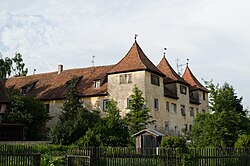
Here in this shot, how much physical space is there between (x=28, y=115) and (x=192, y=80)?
28.5 meters

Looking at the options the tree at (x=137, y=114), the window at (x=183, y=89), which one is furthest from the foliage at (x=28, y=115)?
the window at (x=183, y=89)

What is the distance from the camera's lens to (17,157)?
1995 cm

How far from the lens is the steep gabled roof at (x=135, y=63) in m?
47.8

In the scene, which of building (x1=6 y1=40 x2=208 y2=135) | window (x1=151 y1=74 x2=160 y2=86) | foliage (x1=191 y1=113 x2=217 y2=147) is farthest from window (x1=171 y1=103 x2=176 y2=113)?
foliage (x1=191 y1=113 x2=217 y2=147)

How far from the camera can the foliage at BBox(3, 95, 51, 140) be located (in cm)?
4450

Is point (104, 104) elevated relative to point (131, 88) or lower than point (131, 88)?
lower

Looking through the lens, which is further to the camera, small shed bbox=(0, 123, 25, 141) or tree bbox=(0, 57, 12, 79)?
tree bbox=(0, 57, 12, 79)

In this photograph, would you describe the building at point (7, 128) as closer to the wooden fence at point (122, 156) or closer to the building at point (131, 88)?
the building at point (131, 88)

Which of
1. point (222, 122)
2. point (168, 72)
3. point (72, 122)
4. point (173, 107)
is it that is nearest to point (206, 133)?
point (222, 122)

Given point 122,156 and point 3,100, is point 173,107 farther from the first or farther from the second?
point 122,156

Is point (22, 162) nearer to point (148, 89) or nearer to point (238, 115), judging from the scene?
point (238, 115)

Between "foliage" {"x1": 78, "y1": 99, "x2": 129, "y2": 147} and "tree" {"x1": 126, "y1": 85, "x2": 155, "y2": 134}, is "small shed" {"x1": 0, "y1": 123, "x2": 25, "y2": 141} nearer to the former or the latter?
"foliage" {"x1": 78, "y1": 99, "x2": 129, "y2": 147}

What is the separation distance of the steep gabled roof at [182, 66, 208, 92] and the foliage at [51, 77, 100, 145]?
20946 millimetres

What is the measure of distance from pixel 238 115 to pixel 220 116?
1.71 meters
